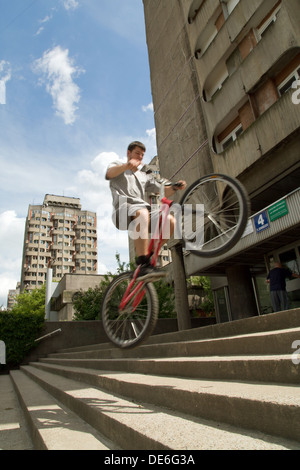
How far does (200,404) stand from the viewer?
2234 mm

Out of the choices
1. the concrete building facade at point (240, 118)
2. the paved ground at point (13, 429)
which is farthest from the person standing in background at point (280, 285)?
the paved ground at point (13, 429)

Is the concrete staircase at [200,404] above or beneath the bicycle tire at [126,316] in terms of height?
beneath

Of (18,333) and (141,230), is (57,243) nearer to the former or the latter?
(18,333)

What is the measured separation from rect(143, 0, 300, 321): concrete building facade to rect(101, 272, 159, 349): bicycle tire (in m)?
7.36

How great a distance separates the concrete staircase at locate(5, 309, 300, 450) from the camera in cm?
171

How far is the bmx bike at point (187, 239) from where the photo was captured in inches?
131

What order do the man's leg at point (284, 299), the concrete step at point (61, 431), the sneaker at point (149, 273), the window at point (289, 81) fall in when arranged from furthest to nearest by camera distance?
the window at point (289, 81) → the man's leg at point (284, 299) → the sneaker at point (149, 273) → the concrete step at point (61, 431)

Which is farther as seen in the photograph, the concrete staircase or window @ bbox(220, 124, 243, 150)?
window @ bbox(220, 124, 243, 150)

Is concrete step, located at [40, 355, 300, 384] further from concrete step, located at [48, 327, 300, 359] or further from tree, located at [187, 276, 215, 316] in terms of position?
tree, located at [187, 276, 215, 316]

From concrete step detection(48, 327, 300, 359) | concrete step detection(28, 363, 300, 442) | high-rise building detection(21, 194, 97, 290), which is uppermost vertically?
high-rise building detection(21, 194, 97, 290)

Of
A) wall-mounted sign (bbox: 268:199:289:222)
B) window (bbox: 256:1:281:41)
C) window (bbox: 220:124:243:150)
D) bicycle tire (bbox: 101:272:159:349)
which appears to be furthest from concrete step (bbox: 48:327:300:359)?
window (bbox: 256:1:281:41)

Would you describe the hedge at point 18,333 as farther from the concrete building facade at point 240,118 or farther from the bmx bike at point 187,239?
the bmx bike at point 187,239

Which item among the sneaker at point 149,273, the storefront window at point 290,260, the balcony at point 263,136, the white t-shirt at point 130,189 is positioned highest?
the balcony at point 263,136

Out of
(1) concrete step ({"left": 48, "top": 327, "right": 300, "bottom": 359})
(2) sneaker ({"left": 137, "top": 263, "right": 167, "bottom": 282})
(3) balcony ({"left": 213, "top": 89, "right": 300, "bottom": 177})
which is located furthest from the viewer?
(3) balcony ({"left": 213, "top": 89, "right": 300, "bottom": 177})
